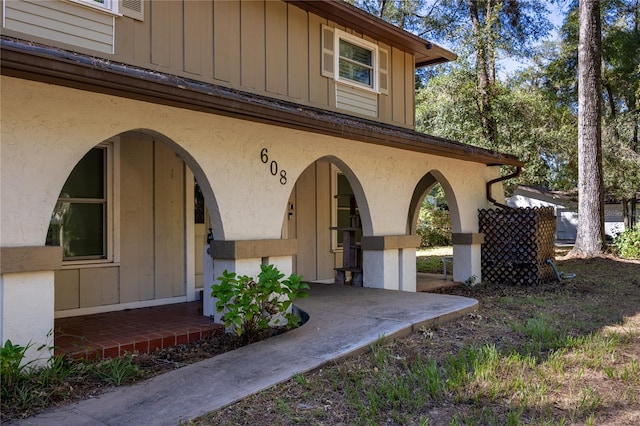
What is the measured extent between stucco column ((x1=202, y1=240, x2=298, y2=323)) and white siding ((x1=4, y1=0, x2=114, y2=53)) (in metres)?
2.76

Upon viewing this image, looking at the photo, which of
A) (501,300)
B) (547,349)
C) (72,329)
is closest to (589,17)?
(501,300)

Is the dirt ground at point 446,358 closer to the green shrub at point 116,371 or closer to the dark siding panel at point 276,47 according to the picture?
the green shrub at point 116,371

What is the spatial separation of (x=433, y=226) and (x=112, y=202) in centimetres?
1847

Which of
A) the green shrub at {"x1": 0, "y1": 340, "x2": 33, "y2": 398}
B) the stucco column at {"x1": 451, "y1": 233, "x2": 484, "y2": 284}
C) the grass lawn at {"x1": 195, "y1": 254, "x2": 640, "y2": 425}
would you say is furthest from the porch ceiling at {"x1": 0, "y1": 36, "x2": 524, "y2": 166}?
the stucco column at {"x1": 451, "y1": 233, "x2": 484, "y2": 284}

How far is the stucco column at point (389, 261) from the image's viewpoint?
8.27 m

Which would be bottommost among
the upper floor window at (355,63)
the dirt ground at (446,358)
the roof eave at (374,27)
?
Result: the dirt ground at (446,358)

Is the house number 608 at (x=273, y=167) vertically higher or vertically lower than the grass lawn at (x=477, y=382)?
higher

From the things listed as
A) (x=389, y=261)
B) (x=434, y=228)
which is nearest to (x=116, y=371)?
(x=389, y=261)

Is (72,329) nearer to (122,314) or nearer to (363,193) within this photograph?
(122,314)

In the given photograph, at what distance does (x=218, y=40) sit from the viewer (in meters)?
7.18

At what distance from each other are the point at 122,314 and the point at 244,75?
147 inches

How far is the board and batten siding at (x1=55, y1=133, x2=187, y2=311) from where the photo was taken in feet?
21.6

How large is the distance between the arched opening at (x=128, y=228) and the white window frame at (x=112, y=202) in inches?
0.5

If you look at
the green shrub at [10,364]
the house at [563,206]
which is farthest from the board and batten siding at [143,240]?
the house at [563,206]
